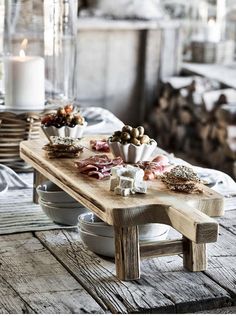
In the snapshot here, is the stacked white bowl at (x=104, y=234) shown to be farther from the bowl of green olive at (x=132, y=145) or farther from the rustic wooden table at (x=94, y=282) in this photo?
the bowl of green olive at (x=132, y=145)

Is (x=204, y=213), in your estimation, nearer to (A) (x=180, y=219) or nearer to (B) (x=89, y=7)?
(A) (x=180, y=219)

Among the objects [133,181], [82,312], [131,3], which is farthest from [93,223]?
[131,3]

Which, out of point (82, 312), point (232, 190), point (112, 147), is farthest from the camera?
point (232, 190)

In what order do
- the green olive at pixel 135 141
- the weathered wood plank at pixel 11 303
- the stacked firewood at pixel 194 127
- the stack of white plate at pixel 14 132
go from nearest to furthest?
the weathered wood plank at pixel 11 303 < the green olive at pixel 135 141 < the stack of white plate at pixel 14 132 < the stacked firewood at pixel 194 127

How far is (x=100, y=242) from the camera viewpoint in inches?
59.5

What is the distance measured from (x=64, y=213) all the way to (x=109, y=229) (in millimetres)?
222

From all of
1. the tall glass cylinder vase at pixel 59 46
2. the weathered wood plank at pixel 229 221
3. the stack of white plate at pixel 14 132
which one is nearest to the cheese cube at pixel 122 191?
the weathered wood plank at pixel 229 221

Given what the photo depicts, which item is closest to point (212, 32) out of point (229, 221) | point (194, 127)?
point (194, 127)

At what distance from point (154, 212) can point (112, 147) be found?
0.34 m

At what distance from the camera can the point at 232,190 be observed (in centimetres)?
195

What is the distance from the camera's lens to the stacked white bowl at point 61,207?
1.68m

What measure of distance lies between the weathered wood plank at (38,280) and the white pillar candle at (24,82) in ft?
2.02

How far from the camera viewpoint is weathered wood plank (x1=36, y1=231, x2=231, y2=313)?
134 cm

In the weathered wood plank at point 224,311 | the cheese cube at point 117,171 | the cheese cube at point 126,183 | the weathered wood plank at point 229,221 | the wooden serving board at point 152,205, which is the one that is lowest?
the weathered wood plank at point 224,311
